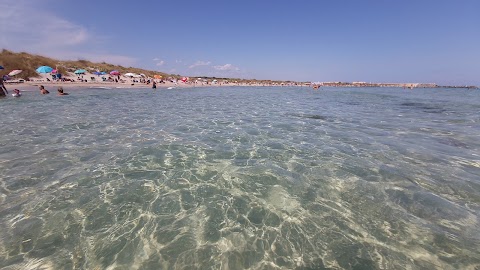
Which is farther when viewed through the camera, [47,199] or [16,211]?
→ [47,199]

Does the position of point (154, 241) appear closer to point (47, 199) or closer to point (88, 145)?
point (47, 199)

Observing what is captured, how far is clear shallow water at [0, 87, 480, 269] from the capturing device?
212 inches

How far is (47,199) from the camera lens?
24.3 feet

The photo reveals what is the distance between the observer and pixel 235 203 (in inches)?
293

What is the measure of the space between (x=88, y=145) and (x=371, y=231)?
43.7 ft

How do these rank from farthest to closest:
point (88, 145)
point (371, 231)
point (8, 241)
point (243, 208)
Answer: point (88, 145) → point (243, 208) → point (371, 231) → point (8, 241)

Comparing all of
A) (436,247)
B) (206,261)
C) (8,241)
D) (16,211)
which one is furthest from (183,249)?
(436,247)

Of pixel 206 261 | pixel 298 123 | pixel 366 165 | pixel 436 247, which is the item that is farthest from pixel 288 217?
pixel 298 123

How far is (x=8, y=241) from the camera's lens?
18.5 feet

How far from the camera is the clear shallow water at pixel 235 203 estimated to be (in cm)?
539

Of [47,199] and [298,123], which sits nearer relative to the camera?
[47,199]

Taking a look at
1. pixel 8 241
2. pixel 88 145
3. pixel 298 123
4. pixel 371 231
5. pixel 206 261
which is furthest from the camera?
pixel 298 123

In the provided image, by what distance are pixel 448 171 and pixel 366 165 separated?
3.26 meters

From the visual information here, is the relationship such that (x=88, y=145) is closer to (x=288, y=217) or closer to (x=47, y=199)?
(x=47, y=199)
